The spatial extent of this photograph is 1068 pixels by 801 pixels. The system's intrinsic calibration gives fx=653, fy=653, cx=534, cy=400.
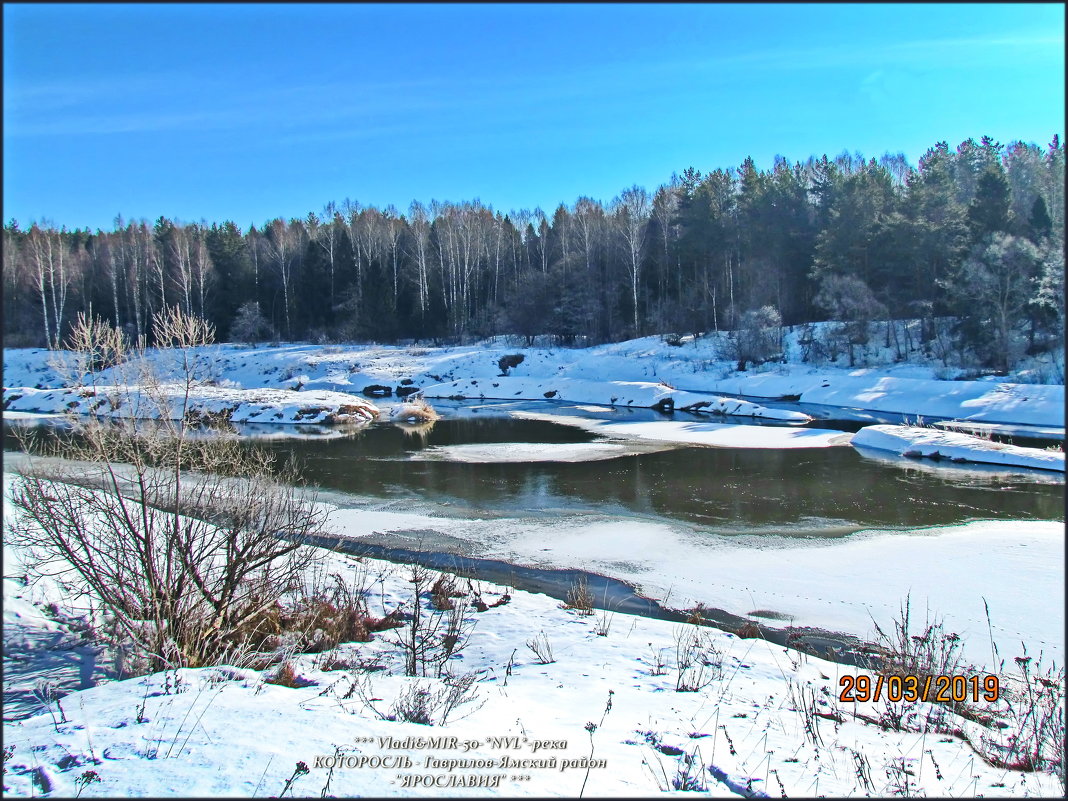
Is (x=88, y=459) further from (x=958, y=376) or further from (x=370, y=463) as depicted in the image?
(x=958, y=376)

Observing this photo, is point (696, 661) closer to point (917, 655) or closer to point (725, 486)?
point (917, 655)

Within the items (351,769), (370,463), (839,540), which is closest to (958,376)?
(839,540)

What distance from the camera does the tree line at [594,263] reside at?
139 feet

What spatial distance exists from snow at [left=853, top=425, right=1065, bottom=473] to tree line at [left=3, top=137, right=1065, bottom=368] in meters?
19.8

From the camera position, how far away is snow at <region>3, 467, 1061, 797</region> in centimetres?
361

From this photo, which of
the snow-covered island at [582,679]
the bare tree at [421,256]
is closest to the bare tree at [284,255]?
the bare tree at [421,256]

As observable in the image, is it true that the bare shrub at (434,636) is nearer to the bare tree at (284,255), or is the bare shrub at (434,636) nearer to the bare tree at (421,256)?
the bare tree at (421,256)

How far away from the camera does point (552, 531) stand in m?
12.1

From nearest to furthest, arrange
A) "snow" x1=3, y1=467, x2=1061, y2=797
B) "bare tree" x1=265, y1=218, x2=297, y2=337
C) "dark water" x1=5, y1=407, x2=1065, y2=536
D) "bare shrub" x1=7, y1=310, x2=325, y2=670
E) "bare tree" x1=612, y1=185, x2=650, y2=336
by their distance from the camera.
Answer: "snow" x1=3, y1=467, x2=1061, y2=797 < "bare shrub" x1=7, y1=310, x2=325, y2=670 < "dark water" x1=5, y1=407, x2=1065, y2=536 < "bare tree" x1=612, y1=185, x2=650, y2=336 < "bare tree" x1=265, y1=218, x2=297, y2=337

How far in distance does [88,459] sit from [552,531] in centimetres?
758

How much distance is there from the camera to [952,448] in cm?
1908

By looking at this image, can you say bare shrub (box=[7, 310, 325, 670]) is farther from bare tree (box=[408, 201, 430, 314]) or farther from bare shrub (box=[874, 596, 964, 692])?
bare tree (box=[408, 201, 430, 314])

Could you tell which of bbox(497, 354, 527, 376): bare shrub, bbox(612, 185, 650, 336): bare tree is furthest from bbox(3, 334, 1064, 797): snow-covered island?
bbox(612, 185, 650, 336): bare tree
